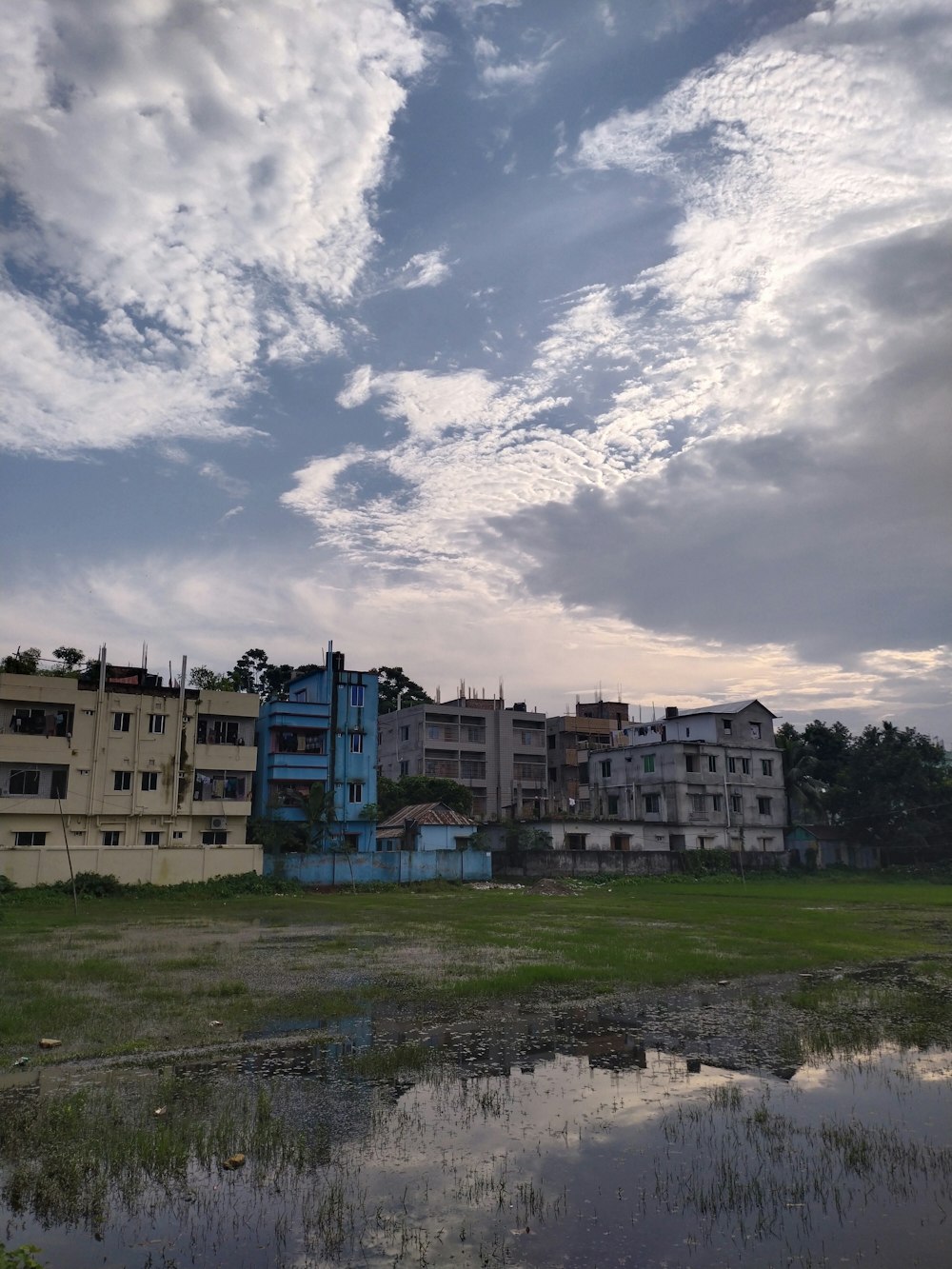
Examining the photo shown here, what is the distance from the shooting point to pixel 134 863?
53.0m

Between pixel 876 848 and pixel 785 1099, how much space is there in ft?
238

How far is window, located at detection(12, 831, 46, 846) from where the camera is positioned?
Result: 5388 cm

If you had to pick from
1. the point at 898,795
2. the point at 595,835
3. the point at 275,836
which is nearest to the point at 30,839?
the point at 275,836

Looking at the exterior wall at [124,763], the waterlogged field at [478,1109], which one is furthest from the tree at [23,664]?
the waterlogged field at [478,1109]

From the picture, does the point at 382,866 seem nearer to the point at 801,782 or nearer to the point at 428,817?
the point at 428,817

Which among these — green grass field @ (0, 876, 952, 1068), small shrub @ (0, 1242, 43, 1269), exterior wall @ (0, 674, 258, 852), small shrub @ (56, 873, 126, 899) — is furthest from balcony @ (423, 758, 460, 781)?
small shrub @ (0, 1242, 43, 1269)

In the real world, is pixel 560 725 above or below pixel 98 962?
above

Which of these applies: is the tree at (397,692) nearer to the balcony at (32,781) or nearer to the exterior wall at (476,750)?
the exterior wall at (476,750)

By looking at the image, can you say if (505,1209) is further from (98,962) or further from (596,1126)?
(98,962)

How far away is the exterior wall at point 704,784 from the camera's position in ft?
253

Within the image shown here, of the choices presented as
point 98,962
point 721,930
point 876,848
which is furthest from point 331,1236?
point 876,848

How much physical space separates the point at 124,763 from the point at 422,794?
33.2 metres

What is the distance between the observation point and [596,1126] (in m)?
11.5

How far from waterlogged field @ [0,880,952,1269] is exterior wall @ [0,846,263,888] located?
26710 millimetres
